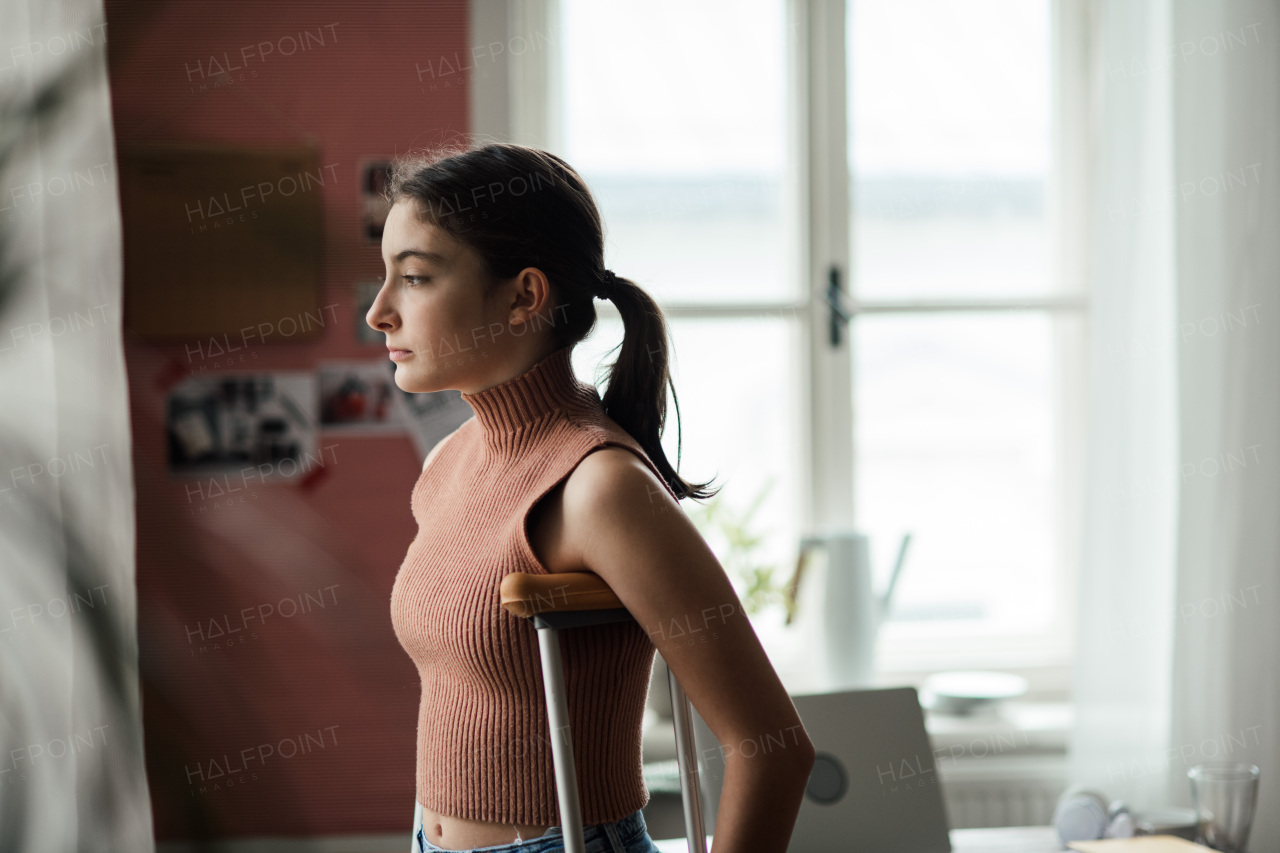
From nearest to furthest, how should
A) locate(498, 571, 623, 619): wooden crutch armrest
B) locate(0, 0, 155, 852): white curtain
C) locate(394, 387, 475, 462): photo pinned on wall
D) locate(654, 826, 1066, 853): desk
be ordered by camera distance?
locate(498, 571, 623, 619): wooden crutch armrest < locate(0, 0, 155, 852): white curtain < locate(654, 826, 1066, 853): desk < locate(394, 387, 475, 462): photo pinned on wall

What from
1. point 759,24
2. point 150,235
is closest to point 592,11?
point 759,24

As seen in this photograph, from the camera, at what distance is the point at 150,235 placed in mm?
1938

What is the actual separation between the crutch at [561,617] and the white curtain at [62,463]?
2.01ft

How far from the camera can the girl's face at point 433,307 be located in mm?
863

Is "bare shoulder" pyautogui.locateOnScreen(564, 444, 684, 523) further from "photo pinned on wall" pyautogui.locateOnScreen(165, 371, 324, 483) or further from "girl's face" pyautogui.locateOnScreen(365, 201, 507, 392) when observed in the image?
"photo pinned on wall" pyautogui.locateOnScreen(165, 371, 324, 483)

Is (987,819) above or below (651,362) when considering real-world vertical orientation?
below

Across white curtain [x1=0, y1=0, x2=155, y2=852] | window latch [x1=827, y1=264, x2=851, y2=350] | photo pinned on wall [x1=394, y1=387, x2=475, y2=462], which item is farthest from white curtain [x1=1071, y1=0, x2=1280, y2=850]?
white curtain [x1=0, y1=0, x2=155, y2=852]

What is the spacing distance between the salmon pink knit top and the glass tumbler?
95 centimetres

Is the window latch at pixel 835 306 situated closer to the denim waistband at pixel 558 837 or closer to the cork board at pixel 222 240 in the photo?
the cork board at pixel 222 240

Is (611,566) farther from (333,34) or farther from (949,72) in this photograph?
(949,72)

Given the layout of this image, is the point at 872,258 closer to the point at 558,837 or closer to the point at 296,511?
the point at 296,511

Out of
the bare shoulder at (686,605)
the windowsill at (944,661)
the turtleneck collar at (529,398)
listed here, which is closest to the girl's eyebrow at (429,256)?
the turtleneck collar at (529,398)

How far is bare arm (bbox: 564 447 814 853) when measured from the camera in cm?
74

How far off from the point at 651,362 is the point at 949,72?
163 cm
